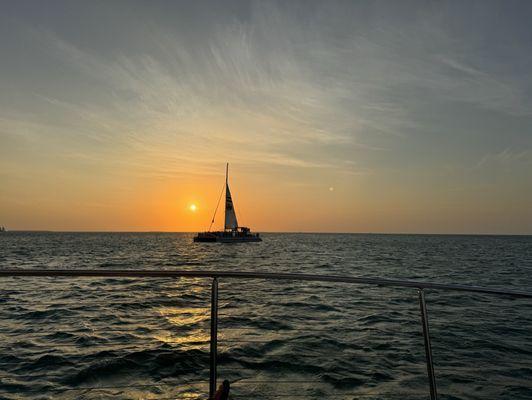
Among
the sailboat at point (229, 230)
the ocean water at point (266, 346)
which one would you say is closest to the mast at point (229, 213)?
the sailboat at point (229, 230)

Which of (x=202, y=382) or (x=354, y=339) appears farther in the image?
(x=354, y=339)

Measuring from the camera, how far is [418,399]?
5.42 meters

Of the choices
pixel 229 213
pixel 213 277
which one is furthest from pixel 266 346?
pixel 229 213

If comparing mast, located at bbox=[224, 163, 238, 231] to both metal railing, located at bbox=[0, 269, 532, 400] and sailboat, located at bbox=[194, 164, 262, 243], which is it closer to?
sailboat, located at bbox=[194, 164, 262, 243]

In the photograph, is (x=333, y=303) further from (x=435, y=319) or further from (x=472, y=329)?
(x=472, y=329)

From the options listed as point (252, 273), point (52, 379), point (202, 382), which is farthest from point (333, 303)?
point (252, 273)

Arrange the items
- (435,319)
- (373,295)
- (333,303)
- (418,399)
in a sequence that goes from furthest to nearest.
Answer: (373,295)
(333,303)
(435,319)
(418,399)

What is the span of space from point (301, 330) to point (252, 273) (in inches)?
288

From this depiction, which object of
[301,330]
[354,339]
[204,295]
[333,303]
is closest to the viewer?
[354,339]

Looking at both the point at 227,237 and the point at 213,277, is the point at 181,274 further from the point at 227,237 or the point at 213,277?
the point at 227,237

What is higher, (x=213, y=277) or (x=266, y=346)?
(x=213, y=277)

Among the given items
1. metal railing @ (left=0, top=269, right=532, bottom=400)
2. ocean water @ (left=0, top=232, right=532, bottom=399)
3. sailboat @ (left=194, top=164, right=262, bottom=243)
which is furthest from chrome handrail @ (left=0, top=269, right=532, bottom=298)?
sailboat @ (left=194, top=164, right=262, bottom=243)

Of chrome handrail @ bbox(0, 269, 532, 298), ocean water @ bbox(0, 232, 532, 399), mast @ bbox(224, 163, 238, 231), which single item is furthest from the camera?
mast @ bbox(224, 163, 238, 231)

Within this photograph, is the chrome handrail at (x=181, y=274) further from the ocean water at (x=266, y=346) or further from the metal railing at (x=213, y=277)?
the ocean water at (x=266, y=346)
